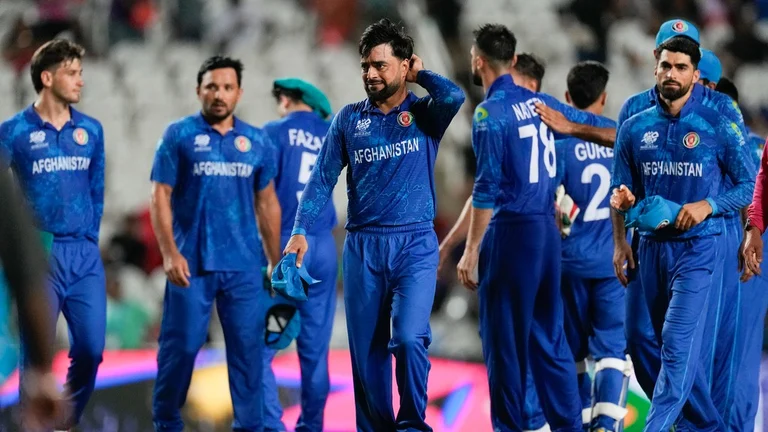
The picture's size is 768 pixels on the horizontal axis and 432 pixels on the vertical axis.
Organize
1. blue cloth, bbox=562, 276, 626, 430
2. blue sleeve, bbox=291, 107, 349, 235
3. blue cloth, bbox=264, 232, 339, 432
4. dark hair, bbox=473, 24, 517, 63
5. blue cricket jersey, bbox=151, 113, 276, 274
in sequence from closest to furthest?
blue sleeve, bbox=291, 107, 349, 235 < dark hair, bbox=473, 24, 517, 63 < blue cricket jersey, bbox=151, 113, 276, 274 < blue cloth, bbox=562, 276, 626, 430 < blue cloth, bbox=264, 232, 339, 432

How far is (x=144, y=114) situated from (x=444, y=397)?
23.4 ft

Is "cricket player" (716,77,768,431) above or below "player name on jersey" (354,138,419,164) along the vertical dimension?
below

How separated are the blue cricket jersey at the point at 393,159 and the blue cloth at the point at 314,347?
68.6 inches

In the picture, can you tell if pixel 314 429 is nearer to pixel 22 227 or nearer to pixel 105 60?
pixel 22 227

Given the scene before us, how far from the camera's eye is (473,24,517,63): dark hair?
6.72 meters

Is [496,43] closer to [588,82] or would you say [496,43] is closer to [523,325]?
[588,82]

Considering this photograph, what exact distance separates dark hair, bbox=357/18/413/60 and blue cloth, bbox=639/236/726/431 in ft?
5.59

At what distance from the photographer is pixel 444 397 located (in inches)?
339

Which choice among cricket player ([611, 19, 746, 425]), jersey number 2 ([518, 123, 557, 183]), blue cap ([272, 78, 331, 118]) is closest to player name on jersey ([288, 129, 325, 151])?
blue cap ([272, 78, 331, 118])

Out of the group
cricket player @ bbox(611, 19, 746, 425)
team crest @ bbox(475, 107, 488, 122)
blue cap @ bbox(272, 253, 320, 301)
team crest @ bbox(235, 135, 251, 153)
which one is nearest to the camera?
blue cap @ bbox(272, 253, 320, 301)

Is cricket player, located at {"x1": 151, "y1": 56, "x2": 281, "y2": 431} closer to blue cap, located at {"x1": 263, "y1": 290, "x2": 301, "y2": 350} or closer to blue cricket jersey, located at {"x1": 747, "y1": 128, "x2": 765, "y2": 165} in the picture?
blue cap, located at {"x1": 263, "y1": 290, "x2": 301, "y2": 350}

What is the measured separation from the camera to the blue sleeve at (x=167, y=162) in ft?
22.8

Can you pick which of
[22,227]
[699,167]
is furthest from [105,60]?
[22,227]

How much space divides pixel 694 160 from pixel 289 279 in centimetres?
222
